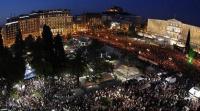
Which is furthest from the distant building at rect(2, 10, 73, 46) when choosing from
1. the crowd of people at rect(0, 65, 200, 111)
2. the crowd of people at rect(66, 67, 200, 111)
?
the crowd of people at rect(66, 67, 200, 111)

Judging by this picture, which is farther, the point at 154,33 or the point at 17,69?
the point at 154,33

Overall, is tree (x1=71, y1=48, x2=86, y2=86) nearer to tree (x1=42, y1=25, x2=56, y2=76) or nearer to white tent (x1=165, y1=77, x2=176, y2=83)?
tree (x1=42, y1=25, x2=56, y2=76)

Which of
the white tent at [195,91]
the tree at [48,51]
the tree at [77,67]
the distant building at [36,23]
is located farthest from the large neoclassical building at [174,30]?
the tree at [48,51]

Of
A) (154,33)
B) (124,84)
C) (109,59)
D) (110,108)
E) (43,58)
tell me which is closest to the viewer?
(110,108)

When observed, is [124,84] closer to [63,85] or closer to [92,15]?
[63,85]

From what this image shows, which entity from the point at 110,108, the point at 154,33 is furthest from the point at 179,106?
the point at 154,33

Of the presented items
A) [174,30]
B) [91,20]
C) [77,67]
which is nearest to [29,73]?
[77,67]

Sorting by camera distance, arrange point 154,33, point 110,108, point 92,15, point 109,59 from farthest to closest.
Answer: point 92,15, point 154,33, point 109,59, point 110,108
